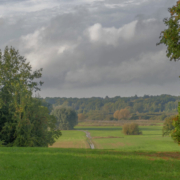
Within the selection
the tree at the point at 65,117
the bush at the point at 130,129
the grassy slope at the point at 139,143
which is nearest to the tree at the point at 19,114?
the grassy slope at the point at 139,143

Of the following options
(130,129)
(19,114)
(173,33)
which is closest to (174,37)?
(173,33)

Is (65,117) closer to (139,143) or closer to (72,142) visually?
(72,142)

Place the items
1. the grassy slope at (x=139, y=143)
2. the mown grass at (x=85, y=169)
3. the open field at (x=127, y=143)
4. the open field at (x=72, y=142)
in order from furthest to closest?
1. the open field at (x=72, y=142)
2. the open field at (x=127, y=143)
3. the grassy slope at (x=139, y=143)
4. the mown grass at (x=85, y=169)

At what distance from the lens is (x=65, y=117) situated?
114062 mm

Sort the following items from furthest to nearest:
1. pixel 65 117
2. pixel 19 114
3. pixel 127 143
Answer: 1. pixel 65 117
2. pixel 127 143
3. pixel 19 114

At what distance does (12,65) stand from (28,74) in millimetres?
2313

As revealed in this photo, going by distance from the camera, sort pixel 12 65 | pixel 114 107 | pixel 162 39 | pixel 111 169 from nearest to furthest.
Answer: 1. pixel 111 169
2. pixel 162 39
3. pixel 12 65
4. pixel 114 107

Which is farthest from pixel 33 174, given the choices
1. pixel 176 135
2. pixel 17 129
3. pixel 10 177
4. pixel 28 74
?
pixel 28 74

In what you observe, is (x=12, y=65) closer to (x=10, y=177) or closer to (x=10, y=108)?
(x=10, y=108)

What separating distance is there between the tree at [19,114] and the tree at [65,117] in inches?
3204

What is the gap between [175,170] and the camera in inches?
Answer: 421

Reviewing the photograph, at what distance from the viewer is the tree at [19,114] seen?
26.4 metres

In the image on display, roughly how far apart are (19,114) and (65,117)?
87.8 metres

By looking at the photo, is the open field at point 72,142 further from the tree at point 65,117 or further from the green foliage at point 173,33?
the green foliage at point 173,33
